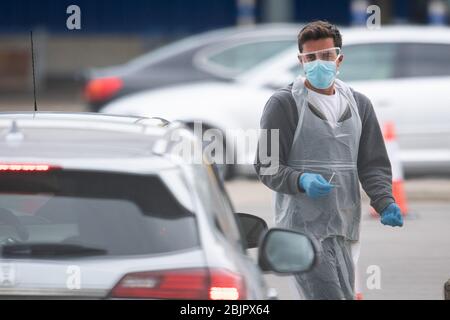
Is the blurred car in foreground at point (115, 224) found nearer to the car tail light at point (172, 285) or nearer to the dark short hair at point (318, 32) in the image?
the car tail light at point (172, 285)

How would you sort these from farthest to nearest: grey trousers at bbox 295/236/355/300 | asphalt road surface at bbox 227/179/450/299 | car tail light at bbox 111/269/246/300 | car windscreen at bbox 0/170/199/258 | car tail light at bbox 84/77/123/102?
1. car tail light at bbox 84/77/123/102
2. asphalt road surface at bbox 227/179/450/299
3. grey trousers at bbox 295/236/355/300
4. car windscreen at bbox 0/170/199/258
5. car tail light at bbox 111/269/246/300

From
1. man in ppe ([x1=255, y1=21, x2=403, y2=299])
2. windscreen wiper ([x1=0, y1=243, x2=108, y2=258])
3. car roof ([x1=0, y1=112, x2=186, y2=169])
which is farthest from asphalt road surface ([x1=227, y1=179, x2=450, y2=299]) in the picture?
windscreen wiper ([x1=0, y1=243, x2=108, y2=258])

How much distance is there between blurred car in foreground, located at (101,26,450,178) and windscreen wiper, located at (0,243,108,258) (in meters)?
10.00

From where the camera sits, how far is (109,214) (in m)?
4.13

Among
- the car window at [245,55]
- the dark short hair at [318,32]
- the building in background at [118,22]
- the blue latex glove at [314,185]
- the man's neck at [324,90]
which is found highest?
the dark short hair at [318,32]

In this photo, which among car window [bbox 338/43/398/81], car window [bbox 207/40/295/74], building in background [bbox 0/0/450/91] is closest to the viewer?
car window [bbox 338/43/398/81]

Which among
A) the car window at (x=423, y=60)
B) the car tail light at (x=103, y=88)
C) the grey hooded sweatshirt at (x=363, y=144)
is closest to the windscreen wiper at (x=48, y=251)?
the grey hooded sweatshirt at (x=363, y=144)

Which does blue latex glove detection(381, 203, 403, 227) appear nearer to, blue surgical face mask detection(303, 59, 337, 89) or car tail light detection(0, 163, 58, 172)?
blue surgical face mask detection(303, 59, 337, 89)

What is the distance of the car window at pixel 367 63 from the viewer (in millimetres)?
14344

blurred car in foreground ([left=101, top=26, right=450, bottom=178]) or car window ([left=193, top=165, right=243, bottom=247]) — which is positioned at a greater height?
car window ([left=193, top=165, right=243, bottom=247])

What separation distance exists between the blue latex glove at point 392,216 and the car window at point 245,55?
1011 cm

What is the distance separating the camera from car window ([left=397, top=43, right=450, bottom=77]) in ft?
47.3

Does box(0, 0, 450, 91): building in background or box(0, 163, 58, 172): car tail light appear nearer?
box(0, 163, 58, 172): car tail light

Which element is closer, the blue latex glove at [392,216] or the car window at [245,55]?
the blue latex glove at [392,216]
